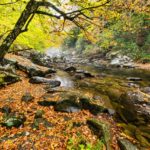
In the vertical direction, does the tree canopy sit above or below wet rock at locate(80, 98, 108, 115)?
above

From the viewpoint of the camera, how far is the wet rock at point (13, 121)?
22.4 feet

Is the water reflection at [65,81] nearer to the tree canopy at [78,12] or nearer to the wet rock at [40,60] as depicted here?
the tree canopy at [78,12]

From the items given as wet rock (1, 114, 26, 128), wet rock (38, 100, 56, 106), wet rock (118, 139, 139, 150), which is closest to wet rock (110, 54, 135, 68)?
wet rock (38, 100, 56, 106)

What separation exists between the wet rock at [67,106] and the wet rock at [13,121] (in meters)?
1.45

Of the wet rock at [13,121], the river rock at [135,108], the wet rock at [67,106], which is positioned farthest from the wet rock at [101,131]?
the river rock at [135,108]

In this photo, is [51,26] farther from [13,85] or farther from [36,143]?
[36,143]

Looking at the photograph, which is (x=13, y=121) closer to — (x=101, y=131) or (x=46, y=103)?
(x=46, y=103)

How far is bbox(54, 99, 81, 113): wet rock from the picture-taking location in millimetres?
8191

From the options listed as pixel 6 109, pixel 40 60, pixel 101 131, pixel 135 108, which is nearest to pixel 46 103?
pixel 6 109

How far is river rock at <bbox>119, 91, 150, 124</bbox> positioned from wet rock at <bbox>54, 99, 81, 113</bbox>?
6.96ft

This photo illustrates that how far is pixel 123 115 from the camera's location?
9.38m

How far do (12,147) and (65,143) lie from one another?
143cm

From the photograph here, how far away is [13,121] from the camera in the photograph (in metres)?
6.89

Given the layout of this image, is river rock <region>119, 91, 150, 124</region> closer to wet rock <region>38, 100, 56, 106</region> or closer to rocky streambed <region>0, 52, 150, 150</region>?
rocky streambed <region>0, 52, 150, 150</region>
